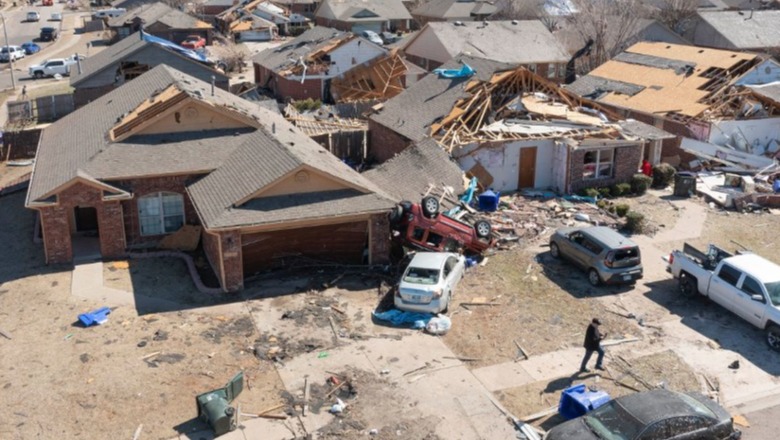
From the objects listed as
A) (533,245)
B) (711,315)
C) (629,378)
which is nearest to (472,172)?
(533,245)

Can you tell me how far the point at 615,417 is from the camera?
15.0 m

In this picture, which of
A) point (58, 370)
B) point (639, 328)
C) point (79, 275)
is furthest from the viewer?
point (79, 275)

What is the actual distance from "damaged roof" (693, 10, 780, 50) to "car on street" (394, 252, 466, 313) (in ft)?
147

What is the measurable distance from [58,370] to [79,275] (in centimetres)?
600

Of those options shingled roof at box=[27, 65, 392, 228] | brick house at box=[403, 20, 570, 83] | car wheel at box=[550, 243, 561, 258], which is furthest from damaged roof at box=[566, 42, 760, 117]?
shingled roof at box=[27, 65, 392, 228]

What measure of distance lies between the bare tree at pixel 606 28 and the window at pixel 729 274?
125ft

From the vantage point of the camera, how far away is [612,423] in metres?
14.9

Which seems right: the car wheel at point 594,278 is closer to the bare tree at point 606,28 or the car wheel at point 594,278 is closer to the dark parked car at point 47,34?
the bare tree at point 606,28

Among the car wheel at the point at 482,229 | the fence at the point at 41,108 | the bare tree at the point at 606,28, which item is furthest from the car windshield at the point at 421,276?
the bare tree at the point at 606,28

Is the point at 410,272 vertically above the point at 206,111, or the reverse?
the point at 206,111

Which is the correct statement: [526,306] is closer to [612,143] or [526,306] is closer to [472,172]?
[472,172]

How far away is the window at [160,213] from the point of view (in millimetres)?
25719

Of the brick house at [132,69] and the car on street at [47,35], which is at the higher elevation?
the brick house at [132,69]

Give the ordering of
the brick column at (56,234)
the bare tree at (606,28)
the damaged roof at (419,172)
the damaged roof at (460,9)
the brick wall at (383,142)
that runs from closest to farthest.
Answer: the brick column at (56,234), the damaged roof at (419,172), the brick wall at (383,142), the bare tree at (606,28), the damaged roof at (460,9)
